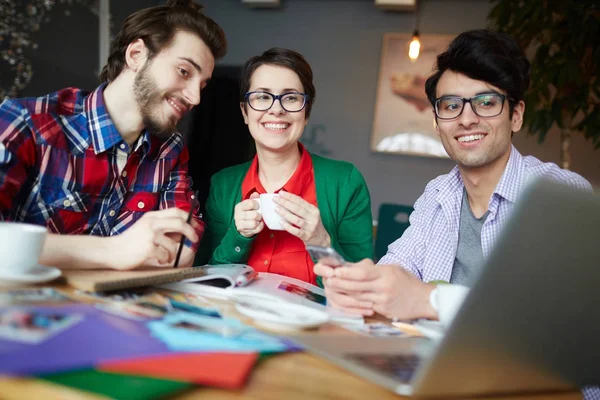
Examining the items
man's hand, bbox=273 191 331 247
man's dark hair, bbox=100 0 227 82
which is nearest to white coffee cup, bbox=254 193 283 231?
man's hand, bbox=273 191 331 247

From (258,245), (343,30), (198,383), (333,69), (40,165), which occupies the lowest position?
(258,245)

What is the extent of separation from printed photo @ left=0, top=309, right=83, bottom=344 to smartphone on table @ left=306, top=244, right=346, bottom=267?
431mm

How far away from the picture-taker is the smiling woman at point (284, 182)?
178cm

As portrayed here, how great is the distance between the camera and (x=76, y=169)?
1448mm

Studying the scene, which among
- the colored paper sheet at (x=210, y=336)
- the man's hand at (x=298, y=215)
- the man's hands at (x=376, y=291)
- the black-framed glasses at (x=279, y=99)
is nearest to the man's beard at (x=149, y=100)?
the black-framed glasses at (x=279, y=99)

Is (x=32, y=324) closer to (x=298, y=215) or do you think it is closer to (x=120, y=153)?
(x=298, y=215)

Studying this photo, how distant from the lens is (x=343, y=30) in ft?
15.4

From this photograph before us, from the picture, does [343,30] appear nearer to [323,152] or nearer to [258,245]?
[323,152]

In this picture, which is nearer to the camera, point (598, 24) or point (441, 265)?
point (441, 265)

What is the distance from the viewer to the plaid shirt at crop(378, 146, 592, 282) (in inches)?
59.5

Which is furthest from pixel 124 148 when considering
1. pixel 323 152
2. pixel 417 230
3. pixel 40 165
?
pixel 323 152

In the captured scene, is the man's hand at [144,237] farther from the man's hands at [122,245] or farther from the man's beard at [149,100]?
the man's beard at [149,100]

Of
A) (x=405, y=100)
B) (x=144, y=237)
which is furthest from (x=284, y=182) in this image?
(x=405, y=100)

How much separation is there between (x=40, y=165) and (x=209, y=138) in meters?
2.77
